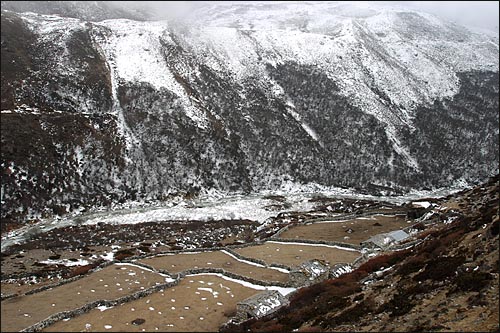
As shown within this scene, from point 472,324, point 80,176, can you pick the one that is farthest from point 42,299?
point 80,176

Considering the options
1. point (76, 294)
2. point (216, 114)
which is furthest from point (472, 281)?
point (216, 114)

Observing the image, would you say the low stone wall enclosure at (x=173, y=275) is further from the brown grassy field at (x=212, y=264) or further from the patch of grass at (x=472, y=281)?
the patch of grass at (x=472, y=281)

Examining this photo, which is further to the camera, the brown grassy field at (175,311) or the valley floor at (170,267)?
the valley floor at (170,267)

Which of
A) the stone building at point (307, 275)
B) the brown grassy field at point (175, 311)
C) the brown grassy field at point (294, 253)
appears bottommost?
the brown grassy field at point (294, 253)

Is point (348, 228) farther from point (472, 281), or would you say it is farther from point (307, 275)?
point (472, 281)

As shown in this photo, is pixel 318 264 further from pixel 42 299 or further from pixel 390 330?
pixel 42 299

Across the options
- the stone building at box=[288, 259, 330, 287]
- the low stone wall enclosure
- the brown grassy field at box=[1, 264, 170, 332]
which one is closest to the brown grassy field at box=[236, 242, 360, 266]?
the low stone wall enclosure

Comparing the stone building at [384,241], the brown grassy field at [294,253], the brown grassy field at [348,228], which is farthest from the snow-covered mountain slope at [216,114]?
the stone building at [384,241]
